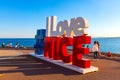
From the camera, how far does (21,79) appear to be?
10.5 meters

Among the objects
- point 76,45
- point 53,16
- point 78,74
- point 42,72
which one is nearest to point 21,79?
point 42,72

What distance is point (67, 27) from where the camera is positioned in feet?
53.2

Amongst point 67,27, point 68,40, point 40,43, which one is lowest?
point 40,43

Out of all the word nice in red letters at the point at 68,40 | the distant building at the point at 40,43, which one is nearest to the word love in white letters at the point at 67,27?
the word nice in red letters at the point at 68,40

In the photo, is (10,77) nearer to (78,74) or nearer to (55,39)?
(78,74)

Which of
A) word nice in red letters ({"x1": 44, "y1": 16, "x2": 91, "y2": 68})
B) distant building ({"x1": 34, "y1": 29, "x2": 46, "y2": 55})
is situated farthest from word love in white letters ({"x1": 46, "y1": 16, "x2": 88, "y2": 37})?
distant building ({"x1": 34, "y1": 29, "x2": 46, "y2": 55})

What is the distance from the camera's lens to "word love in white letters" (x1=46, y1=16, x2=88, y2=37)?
548 inches

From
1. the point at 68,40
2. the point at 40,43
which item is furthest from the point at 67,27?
the point at 40,43

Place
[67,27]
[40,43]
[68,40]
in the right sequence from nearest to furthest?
1. [68,40]
2. [67,27]
3. [40,43]

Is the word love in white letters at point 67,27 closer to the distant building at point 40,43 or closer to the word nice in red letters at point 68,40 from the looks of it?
the word nice in red letters at point 68,40

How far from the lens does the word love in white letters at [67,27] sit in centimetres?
1392

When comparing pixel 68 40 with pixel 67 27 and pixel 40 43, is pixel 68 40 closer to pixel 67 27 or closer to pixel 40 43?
pixel 67 27

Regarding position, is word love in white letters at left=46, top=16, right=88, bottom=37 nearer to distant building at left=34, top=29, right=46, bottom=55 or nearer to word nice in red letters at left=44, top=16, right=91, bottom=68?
word nice in red letters at left=44, top=16, right=91, bottom=68

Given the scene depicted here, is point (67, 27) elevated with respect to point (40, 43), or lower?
elevated
